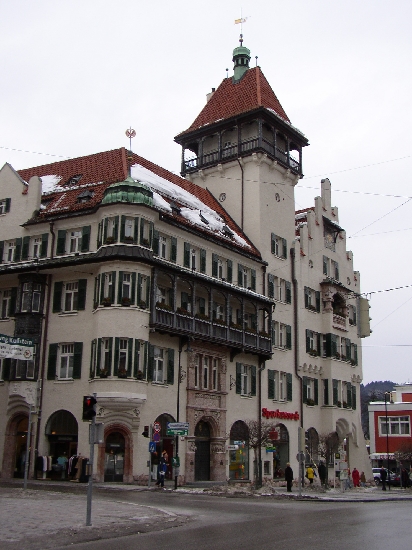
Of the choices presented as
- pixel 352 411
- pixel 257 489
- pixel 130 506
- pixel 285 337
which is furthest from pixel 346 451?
pixel 130 506

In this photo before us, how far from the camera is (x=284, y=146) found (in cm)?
5669

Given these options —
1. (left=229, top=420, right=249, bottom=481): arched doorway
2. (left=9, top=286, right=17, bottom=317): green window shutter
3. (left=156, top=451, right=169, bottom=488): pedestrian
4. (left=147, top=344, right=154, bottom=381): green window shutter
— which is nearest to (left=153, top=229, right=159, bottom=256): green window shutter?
(left=147, top=344, right=154, bottom=381): green window shutter

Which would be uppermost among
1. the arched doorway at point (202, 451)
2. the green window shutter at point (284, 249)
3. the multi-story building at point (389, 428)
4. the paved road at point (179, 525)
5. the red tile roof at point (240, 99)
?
the red tile roof at point (240, 99)

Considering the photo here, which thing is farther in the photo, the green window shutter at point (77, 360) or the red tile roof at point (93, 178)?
the red tile roof at point (93, 178)

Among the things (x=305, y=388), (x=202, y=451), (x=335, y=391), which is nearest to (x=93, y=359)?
(x=202, y=451)

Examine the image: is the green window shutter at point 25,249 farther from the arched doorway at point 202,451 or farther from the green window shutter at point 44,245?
the arched doorway at point 202,451

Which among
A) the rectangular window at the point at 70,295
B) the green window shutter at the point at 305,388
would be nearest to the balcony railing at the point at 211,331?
the rectangular window at the point at 70,295

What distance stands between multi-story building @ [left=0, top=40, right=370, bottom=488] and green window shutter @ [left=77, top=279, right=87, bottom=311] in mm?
76

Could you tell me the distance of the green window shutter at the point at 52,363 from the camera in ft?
127

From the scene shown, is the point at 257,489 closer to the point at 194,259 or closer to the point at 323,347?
the point at 194,259

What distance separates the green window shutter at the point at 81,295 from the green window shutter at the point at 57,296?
1215mm

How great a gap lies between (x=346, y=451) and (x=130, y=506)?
37.5 metres

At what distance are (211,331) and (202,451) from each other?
23.3 feet

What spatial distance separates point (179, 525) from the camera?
62.1 ft
